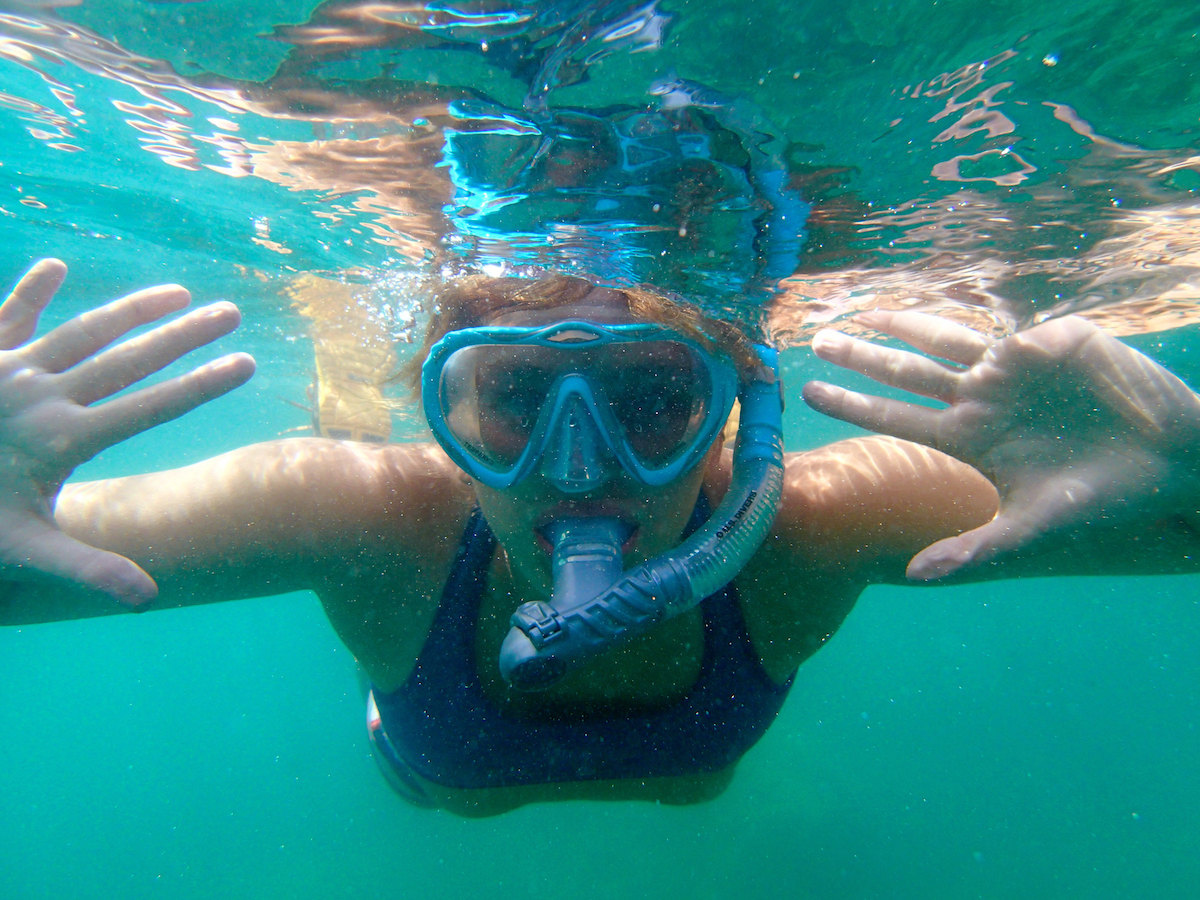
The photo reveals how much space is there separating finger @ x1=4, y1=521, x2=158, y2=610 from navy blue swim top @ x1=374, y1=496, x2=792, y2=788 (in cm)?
147

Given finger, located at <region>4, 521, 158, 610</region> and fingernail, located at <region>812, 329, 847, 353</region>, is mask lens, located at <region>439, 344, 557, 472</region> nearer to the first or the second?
fingernail, located at <region>812, 329, 847, 353</region>

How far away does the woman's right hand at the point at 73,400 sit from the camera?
1.77m

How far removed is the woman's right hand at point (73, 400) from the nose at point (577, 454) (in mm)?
1190

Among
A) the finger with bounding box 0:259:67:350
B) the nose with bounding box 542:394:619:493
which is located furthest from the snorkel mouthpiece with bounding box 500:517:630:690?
the finger with bounding box 0:259:67:350

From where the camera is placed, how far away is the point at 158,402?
1956 millimetres

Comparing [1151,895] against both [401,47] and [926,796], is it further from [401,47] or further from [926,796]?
[401,47]

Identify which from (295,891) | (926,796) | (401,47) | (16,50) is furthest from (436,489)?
(926,796)

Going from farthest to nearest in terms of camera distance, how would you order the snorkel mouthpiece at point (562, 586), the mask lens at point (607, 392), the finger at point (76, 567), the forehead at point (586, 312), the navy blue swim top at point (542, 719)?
1. the navy blue swim top at point (542, 719)
2. the forehead at point (586, 312)
3. the mask lens at point (607, 392)
4. the snorkel mouthpiece at point (562, 586)
5. the finger at point (76, 567)

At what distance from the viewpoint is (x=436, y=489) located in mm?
3139

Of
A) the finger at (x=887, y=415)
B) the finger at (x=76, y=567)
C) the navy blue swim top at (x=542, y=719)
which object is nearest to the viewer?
the finger at (x=76, y=567)

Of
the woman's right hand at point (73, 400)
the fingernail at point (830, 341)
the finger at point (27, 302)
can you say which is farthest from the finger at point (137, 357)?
the fingernail at point (830, 341)

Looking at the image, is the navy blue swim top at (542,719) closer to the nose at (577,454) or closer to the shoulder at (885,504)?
the shoulder at (885,504)

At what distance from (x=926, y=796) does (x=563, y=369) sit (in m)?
42.7

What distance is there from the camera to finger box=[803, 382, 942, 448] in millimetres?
2227
